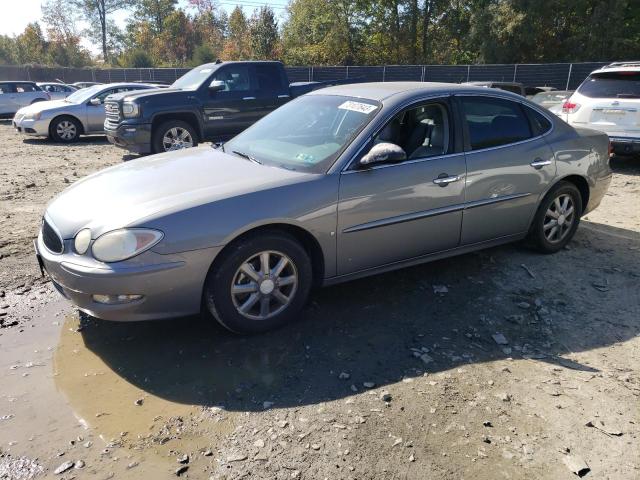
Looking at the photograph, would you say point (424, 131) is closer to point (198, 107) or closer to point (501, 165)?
point (501, 165)

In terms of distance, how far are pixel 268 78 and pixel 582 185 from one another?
7.23 metres

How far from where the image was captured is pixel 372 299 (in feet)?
14.2

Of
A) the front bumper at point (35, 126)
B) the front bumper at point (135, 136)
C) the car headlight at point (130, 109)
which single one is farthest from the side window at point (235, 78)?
the front bumper at point (35, 126)

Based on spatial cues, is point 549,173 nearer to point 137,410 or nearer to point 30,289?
point 137,410

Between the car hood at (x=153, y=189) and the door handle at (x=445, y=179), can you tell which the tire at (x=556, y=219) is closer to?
the door handle at (x=445, y=179)

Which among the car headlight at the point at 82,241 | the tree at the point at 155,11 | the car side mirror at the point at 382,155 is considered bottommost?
the car headlight at the point at 82,241

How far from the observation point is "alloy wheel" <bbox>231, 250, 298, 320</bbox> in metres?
3.56

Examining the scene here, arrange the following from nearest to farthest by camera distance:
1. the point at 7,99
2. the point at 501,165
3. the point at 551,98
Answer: the point at 501,165
the point at 551,98
the point at 7,99

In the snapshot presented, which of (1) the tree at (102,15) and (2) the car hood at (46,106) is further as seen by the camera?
(1) the tree at (102,15)

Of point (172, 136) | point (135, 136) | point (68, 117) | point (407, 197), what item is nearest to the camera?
point (407, 197)

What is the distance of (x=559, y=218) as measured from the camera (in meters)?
5.21

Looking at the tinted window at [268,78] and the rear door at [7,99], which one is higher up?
the tinted window at [268,78]

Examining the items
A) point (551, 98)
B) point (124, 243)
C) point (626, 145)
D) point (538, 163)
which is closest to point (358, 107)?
point (538, 163)

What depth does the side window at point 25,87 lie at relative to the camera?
19.0 m
